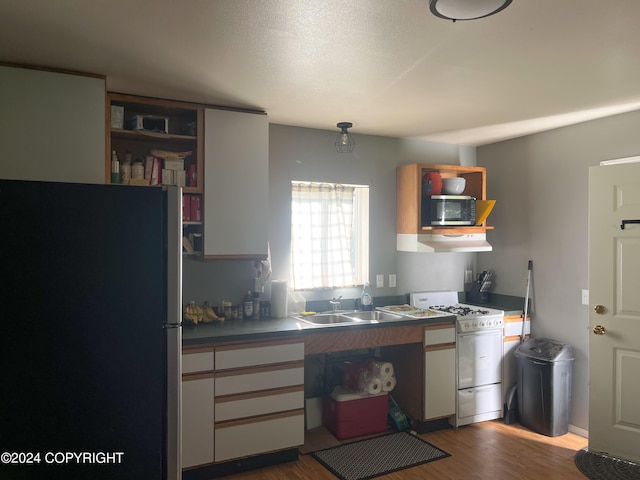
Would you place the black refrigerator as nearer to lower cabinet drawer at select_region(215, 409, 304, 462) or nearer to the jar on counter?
lower cabinet drawer at select_region(215, 409, 304, 462)

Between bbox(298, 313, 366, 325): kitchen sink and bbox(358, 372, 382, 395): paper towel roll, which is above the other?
bbox(298, 313, 366, 325): kitchen sink

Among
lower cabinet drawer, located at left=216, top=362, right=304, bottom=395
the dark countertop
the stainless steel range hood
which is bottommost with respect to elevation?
lower cabinet drawer, located at left=216, top=362, right=304, bottom=395

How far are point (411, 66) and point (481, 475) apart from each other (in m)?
2.53

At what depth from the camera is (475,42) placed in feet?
6.94

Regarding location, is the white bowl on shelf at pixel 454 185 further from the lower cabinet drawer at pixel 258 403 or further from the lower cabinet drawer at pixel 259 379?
the lower cabinet drawer at pixel 258 403

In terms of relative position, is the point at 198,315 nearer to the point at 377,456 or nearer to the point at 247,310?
the point at 247,310

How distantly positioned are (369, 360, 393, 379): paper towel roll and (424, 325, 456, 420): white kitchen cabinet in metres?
0.28

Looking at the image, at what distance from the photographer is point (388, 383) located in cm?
368

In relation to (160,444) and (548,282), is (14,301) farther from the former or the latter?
(548,282)

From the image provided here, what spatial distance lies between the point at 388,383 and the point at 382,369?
13cm

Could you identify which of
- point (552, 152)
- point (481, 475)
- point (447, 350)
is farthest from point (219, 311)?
point (552, 152)

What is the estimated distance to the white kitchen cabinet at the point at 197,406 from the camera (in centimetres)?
279

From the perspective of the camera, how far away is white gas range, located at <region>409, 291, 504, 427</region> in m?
3.77

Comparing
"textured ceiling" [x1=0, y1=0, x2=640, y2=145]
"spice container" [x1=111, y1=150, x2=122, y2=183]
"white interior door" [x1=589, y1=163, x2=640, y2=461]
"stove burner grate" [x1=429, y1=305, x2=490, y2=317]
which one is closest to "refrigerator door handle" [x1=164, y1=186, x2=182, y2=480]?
"textured ceiling" [x1=0, y1=0, x2=640, y2=145]
